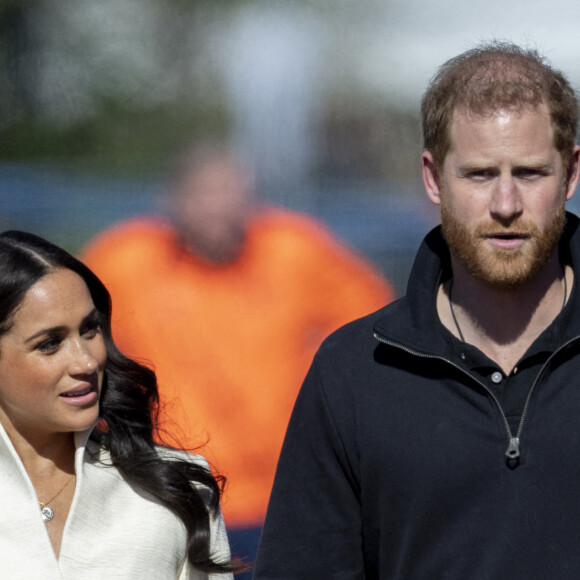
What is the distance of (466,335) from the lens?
2.04m

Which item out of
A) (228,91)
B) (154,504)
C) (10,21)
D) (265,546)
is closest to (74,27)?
(10,21)

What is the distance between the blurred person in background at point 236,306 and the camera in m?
3.00

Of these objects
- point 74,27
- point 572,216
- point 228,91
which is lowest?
point 572,216

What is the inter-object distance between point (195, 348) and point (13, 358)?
0.87 meters

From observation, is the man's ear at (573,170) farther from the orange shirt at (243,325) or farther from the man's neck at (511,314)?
the orange shirt at (243,325)

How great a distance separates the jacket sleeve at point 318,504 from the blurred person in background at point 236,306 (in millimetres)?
899

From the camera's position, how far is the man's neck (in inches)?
78.6

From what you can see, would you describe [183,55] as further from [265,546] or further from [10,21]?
[265,546]

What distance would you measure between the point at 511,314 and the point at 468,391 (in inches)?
7.2

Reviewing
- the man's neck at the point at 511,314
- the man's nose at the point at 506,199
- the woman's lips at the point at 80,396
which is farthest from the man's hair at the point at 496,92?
the woman's lips at the point at 80,396

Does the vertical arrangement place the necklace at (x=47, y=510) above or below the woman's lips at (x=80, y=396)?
below

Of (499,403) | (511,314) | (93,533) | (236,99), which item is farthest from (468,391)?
(236,99)

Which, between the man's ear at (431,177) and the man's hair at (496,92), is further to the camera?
the man's ear at (431,177)

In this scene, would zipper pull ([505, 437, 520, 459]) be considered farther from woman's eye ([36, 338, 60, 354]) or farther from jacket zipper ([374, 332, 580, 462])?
woman's eye ([36, 338, 60, 354])
